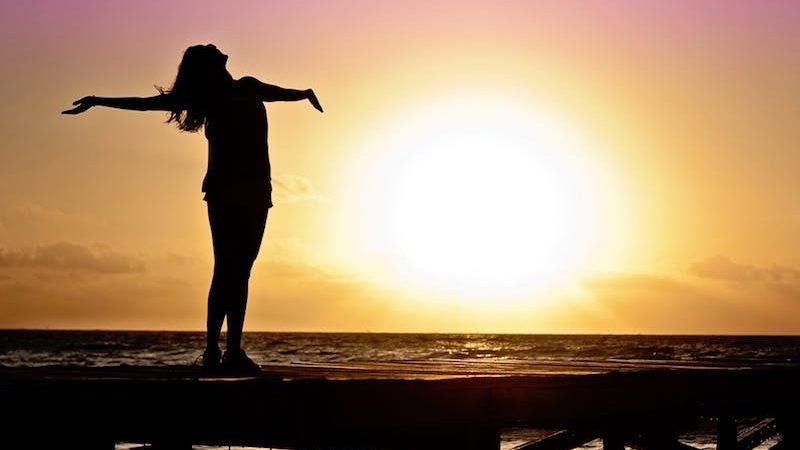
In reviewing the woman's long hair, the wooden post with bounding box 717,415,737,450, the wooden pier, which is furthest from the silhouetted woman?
the wooden post with bounding box 717,415,737,450

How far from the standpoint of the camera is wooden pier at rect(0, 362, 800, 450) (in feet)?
16.8

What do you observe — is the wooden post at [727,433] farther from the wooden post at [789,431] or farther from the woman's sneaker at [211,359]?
the woman's sneaker at [211,359]

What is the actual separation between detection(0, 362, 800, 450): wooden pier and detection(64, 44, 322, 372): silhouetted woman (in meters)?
0.77

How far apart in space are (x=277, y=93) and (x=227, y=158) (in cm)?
63

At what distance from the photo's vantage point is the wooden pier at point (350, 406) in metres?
5.12

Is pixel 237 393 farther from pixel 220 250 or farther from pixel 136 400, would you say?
pixel 220 250

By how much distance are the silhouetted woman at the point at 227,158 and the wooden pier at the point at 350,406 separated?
773mm

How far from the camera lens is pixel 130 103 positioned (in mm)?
6742

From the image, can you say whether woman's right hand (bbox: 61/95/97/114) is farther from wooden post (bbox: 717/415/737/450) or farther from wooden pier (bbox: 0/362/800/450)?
wooden post (bbox: 717/415/737/450)

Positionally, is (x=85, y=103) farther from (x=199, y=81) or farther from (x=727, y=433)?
(x=727, y=433)

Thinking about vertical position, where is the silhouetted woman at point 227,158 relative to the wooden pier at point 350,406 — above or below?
above

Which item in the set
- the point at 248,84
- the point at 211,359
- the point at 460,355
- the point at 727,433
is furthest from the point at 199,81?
the point at 460,355

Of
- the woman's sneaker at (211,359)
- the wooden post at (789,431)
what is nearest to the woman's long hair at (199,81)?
the woman's sneaker at (211,359)

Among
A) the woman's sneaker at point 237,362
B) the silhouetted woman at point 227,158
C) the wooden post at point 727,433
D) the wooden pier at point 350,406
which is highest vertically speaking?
the silhouetted woman at point 227,158
